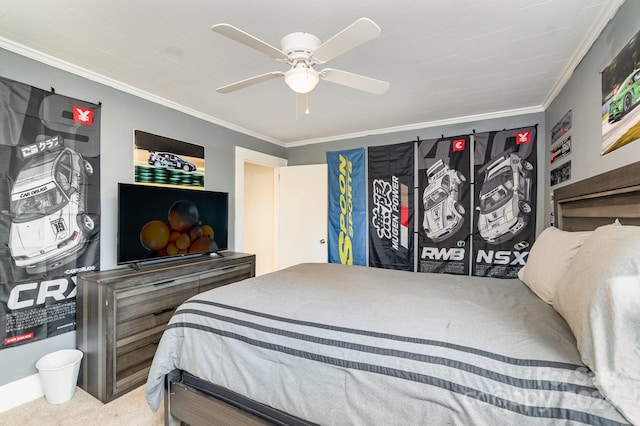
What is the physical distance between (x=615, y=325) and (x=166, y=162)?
3.30 metres

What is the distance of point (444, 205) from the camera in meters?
3.43

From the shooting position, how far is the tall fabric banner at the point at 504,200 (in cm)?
305

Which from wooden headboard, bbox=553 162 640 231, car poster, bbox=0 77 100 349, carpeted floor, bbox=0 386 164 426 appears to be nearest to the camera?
wooden headboard, bbox=553 162 640 231

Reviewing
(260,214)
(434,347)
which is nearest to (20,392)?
(434,347)

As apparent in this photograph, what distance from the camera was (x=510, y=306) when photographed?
57.7 inches

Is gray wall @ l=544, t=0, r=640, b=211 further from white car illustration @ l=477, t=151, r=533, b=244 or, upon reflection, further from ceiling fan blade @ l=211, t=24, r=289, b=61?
ceiling fan blade @ l=211, t=24, r=289, b=61

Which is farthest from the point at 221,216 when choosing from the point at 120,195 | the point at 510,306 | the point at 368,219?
the point at 510,306

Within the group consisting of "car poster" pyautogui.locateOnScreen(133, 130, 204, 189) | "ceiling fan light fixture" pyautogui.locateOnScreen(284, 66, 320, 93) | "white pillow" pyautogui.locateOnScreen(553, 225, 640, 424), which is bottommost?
"white pillow" pyautogui.locateOnScreen(553, 225, 640, 424)

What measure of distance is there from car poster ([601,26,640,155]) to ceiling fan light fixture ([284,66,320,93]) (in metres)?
1.57

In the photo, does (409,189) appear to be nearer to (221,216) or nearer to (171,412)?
(221,216)

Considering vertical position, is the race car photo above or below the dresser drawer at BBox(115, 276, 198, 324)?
above

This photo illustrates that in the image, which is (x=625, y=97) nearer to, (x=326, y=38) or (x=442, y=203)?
(x=326, y=38)

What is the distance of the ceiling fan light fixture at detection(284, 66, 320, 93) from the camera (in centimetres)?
151

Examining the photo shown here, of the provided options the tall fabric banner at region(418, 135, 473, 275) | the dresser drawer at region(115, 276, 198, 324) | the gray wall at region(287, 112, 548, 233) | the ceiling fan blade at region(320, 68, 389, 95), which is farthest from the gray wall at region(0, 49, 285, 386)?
the tall fabric banner at region(418, 135, 473, 275)
